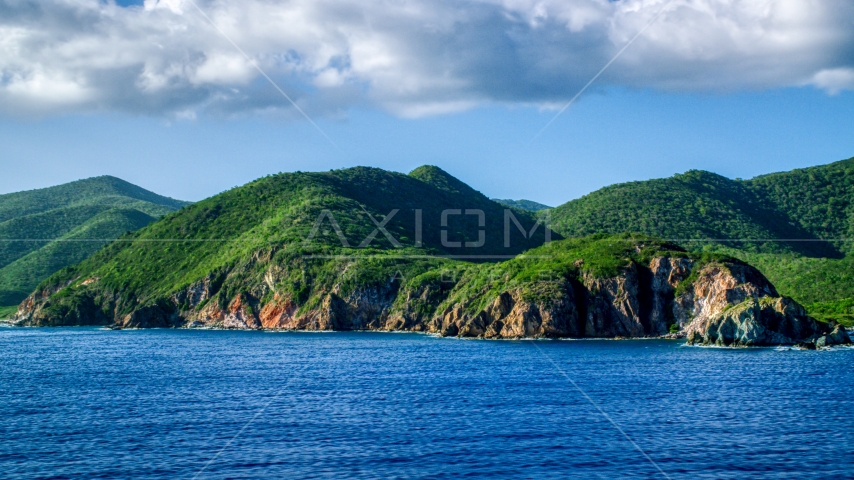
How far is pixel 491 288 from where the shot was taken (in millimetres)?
134125

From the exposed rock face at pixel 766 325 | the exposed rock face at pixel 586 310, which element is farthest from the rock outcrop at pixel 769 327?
the exposed rock face at pixel 586 310

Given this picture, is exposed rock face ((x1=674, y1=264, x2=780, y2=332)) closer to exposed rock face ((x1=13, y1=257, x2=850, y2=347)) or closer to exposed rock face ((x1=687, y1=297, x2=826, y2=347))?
exposed rock face ((x1=13, y1=257, x2=850, y2=347))

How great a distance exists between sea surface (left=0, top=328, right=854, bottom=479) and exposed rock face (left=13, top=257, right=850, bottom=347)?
9540 mm

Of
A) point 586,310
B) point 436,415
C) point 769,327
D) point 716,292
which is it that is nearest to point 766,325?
point 769,327

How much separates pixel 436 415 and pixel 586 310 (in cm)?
7245

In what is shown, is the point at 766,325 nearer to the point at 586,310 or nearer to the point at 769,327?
the point at 769,327

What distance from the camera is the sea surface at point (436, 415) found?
40.9 meters

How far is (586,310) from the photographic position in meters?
123

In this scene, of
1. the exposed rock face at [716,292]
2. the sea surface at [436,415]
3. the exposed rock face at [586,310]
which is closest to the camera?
the sea surface at [436,415]

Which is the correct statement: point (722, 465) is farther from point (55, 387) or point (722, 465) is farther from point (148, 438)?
point (55, 387)

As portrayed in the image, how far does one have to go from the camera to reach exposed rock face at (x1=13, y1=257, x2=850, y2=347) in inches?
4139

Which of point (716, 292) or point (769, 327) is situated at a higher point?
point (716, 292)

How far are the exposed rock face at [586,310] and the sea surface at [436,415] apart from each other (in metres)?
9.54

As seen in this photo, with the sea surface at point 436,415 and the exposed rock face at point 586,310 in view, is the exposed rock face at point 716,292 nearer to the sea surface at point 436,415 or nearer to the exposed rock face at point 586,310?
the exposed rock face at point 586,310
